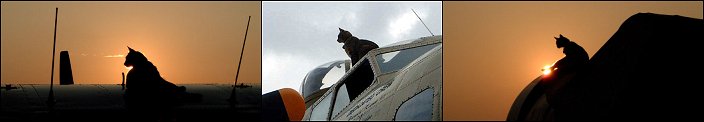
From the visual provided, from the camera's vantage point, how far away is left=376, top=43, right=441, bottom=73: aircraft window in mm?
8453

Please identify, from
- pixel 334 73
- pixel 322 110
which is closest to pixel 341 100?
pixel 322 110

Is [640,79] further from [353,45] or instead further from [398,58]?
[353,45]

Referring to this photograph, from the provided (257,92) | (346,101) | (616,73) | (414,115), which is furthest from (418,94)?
(257,92)

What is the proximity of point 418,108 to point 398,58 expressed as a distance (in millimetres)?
3128

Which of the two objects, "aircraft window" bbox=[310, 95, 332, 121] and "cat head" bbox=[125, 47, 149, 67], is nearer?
"aircraft window" bbox=[310, 95, 332, 121]

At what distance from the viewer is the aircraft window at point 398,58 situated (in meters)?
8.45

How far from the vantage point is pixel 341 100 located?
25.6 feet

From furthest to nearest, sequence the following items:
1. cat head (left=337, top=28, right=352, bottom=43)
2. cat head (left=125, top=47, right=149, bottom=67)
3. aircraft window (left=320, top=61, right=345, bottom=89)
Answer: aircraft window (left=320, top=61, right=345, bottom=89) < cat head (left=337, top=28, right=352, bottom=43) < cat head (left=125, top=47, right=149, bottom=67)

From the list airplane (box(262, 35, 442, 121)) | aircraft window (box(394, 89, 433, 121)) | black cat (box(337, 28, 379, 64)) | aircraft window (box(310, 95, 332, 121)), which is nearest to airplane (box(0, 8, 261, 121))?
airplane (box(262, 35, 442, 121))

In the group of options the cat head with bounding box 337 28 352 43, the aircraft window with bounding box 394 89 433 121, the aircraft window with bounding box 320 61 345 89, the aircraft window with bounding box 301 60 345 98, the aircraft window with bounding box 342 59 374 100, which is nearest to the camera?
the aircraft window with bounding box 394 89 433 121

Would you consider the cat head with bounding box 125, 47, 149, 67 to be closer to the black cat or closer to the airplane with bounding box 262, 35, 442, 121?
the airplane with bounding box 262, 35, 442, 121

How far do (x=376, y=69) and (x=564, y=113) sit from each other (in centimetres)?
437

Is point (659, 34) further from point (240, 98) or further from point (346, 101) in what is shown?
point (240, 98)

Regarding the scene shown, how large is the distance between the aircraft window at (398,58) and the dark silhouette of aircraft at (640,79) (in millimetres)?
4052
